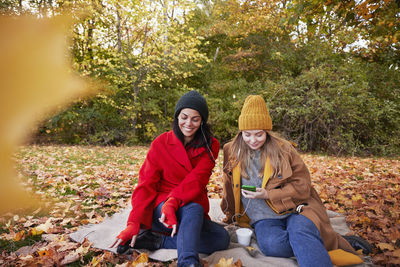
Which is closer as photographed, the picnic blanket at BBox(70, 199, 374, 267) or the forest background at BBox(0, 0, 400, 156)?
the picnic blanket at BBox(70, 199, 374, 267)

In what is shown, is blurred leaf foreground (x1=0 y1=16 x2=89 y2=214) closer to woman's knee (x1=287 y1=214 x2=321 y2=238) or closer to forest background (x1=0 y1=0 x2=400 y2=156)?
woman's knee (x1=287 y1=214 x2=321 y2=238)

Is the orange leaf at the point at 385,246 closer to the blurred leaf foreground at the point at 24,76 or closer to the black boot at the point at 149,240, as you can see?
the black boot at the point at 149,240

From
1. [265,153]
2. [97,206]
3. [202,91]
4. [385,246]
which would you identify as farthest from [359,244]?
[202,91]

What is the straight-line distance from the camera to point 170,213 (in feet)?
6.95

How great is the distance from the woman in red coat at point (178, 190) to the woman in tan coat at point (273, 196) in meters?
0.30

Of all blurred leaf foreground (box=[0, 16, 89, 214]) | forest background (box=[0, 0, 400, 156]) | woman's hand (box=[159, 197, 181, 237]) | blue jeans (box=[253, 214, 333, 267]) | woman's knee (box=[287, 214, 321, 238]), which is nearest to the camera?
blurred leaf foreground (box=[0, 16, 89, 214])

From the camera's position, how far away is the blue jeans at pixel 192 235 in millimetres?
1872

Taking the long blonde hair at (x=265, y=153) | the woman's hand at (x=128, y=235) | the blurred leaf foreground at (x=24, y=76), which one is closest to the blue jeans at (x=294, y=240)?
the long blonde hair at (x=265, y=153)

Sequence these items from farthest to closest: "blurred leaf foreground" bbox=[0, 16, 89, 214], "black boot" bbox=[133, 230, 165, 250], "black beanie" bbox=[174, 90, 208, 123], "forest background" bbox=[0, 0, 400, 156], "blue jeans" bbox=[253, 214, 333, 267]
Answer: "forest background" bbox=[0, 0, 400, 156], "black beanie" bbox=[174, 90, 208, 123], "black boot" bbox=[133, 230, 165, 250], "blue jeans" bbox=[253, 214, 333, 267], "blurred leaf foreground" bbox=[0, 16, 89, 214]

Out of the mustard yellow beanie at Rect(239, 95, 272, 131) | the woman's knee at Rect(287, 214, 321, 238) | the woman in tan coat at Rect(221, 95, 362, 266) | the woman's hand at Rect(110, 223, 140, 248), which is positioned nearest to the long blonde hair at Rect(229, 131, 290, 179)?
the woman in tan coat at Rect(221, 95, 362, 266)

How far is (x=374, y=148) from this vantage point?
30.7 ft

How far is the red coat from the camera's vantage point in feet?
7.57

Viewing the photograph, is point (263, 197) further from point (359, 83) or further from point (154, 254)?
point (359, 83)

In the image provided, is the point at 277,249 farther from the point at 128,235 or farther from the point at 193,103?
the point at 193,103
